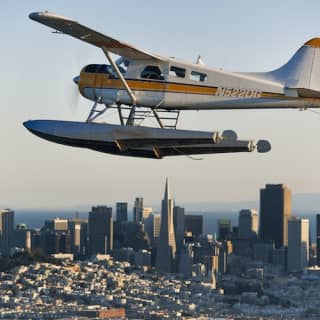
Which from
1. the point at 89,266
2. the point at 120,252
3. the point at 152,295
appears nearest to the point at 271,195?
the point at 120,252

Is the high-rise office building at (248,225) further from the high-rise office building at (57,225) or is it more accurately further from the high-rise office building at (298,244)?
the high-rise office building at (57,225)

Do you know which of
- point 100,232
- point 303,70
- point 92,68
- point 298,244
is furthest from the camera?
point 100,232

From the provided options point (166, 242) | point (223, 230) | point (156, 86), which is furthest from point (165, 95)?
point (223, 230)

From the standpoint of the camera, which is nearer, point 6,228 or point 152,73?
point 152,73

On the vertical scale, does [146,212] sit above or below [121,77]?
above

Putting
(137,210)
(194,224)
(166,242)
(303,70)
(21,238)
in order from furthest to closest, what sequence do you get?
(137,210) → (194,224) → (21,238) → (166,242) → (303,70)

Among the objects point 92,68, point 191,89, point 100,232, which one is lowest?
point 100,232

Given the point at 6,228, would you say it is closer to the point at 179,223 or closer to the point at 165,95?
the point at 179,223
